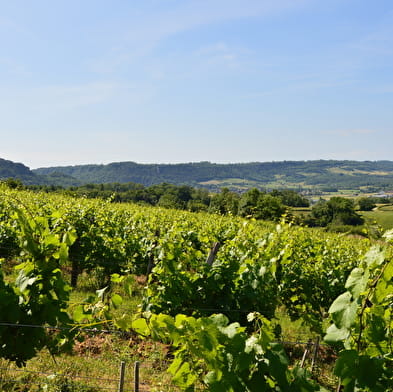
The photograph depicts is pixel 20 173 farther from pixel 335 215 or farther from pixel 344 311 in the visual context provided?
pixel 344 311

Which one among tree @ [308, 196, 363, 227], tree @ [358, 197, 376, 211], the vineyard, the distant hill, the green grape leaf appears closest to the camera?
the green grape leaf

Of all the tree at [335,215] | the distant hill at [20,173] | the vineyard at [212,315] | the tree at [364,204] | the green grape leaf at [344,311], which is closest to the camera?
the green grape leaf at [344,311]

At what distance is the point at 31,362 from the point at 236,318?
Answer: 242 centimetres

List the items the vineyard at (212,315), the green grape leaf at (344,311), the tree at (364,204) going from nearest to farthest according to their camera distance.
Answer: the green grape leaf at (344,311) < the vineyard at (212,315) < the tree at (364,204)

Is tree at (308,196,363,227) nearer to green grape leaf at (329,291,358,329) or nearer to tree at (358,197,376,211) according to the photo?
tree at (358,197,376,211)

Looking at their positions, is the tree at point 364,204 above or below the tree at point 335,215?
above

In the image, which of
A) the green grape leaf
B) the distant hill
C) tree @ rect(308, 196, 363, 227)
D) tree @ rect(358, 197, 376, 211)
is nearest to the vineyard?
the green grape leaf

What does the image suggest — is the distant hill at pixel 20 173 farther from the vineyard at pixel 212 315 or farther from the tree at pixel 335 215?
the vineyard at pixel 212 315

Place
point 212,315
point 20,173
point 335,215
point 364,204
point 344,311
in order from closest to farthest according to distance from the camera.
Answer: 1. point 344,311
2. point 212,315
3. point 364,204
4. point 335,215
5. point 20,173

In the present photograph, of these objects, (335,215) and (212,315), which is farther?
(335,215)

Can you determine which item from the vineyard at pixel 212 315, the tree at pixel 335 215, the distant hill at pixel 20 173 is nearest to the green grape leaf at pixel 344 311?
the vineyard at pixel 212 315

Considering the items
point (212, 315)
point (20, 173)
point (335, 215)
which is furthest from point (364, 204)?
point (20, 173)

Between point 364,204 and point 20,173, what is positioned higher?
point 20,173

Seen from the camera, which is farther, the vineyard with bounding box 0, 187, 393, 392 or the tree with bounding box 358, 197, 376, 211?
the tree with bounding box 358, 197, 376, 211
